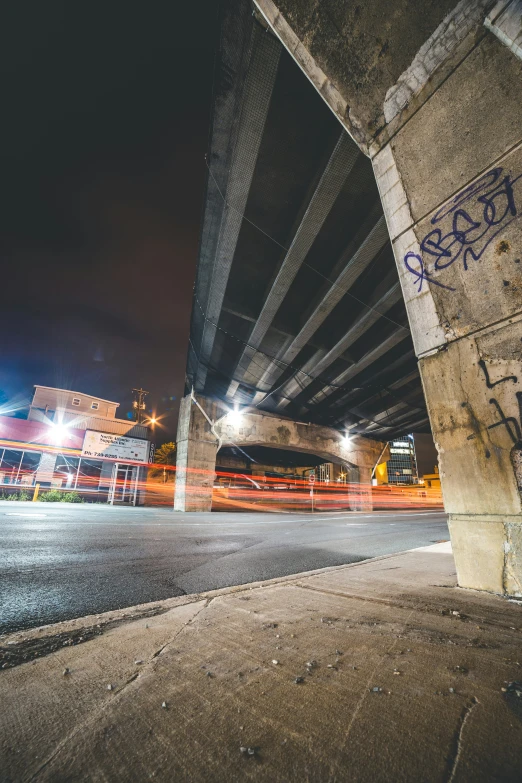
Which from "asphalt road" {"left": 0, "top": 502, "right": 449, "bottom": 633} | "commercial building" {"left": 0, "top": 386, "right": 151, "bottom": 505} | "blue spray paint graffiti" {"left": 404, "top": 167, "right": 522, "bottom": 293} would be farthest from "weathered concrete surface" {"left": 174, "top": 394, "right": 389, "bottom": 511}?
"blue spray paint graffiti" {"left": 404, "top": 167, "right": 522, "bottom": 293}

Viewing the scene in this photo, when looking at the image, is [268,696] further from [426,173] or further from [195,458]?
[195,458]

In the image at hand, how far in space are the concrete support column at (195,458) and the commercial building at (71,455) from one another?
34.9 feet

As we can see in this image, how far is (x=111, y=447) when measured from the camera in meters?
25.4

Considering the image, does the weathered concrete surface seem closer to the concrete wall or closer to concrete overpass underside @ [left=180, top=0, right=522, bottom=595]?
concrete overpass underside @ [left=180, top=0, right=522, bottom=595]

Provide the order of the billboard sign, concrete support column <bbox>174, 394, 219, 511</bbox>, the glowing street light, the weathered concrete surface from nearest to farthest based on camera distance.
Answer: concrete support column <bbox>174, 394, 219, 511</bbox> → the weathered concrete surface → the glowing street light → the billboard sign

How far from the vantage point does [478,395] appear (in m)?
2.26

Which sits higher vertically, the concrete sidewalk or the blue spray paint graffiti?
the blue spray paint graffiti

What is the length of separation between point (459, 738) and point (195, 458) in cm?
1393

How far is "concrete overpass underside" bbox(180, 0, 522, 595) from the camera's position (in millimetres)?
2201

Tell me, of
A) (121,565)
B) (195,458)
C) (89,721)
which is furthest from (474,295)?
(195,458)

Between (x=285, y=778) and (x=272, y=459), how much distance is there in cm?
2730

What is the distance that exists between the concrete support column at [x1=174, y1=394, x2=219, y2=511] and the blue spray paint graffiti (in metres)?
12.8

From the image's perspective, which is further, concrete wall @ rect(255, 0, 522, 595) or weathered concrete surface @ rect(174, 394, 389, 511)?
weathered concrete surface @ rect(174, 394, 389, 511)

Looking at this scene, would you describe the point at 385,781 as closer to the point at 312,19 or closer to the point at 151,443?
the point at 312,19
